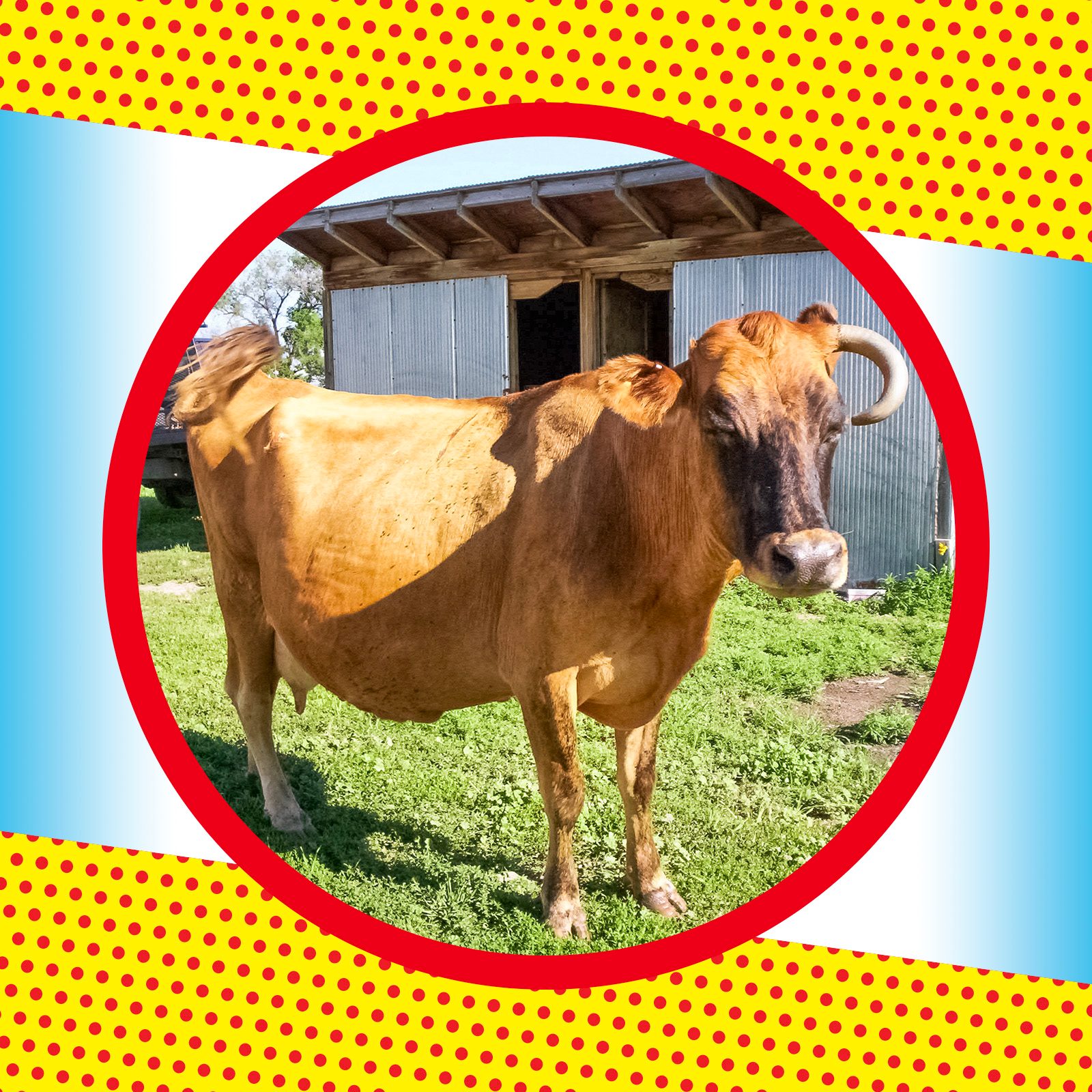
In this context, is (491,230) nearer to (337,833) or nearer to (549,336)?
(337,833)

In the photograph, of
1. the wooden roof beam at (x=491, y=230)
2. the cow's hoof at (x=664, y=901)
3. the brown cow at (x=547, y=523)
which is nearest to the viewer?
the brown cow at (x=547, y=523)

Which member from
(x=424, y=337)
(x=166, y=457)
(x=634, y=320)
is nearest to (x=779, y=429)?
(x=424, y=337)

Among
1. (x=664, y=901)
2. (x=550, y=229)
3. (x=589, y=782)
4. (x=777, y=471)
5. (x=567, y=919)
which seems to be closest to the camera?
(x=777, y=471)

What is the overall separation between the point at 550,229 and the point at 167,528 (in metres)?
6.11

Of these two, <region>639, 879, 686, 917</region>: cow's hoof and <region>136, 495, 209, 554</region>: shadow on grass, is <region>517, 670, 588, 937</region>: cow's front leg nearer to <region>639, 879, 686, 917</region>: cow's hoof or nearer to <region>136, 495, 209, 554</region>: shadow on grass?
<region>639, 879, 686, 917</region>: cow's hoof

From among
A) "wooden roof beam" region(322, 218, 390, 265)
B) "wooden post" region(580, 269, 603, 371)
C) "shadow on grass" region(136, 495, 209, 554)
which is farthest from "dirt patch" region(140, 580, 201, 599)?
"wooden post" region(580, 269, 603, 371)

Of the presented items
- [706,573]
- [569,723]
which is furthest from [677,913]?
[706,573]

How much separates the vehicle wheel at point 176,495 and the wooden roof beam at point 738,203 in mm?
6687

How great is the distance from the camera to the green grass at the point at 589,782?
3.68 meters

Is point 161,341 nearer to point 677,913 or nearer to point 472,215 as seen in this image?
point 677,913

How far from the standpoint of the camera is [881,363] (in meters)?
2.76

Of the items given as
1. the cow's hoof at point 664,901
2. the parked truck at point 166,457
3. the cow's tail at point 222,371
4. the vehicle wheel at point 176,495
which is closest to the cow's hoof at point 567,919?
the cow's hoof at point 664,901

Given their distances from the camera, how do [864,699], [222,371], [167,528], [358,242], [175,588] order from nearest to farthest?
1. [222,371]
2. [864,699]
3. [358,242]
4. [175,588]
5. [167,528]

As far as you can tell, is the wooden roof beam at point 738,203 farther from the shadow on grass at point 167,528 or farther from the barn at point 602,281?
the shadow on grass at point 167,528
